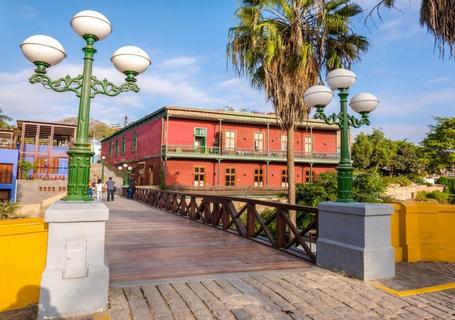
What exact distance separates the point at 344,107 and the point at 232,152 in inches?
917

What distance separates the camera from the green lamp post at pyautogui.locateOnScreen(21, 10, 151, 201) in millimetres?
3547

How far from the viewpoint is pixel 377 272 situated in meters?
4.37

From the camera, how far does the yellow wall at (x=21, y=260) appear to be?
10.7ft

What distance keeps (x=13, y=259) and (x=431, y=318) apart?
4510 mm

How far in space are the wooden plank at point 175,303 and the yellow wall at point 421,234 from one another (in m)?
4.03

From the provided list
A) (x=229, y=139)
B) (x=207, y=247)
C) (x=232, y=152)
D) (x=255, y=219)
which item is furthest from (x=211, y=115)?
(x=207, y=247)

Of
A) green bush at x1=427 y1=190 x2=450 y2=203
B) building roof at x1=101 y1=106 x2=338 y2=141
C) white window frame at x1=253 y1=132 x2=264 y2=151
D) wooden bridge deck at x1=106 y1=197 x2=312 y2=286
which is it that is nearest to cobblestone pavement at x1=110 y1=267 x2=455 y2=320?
wooden bridge deck at x1=106 y1=197 x2=312 y2=286

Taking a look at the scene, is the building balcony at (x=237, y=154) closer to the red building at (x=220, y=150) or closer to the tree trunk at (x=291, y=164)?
the red building at (x=220, y=150)

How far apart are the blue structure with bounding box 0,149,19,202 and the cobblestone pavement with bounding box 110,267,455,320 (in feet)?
75.6

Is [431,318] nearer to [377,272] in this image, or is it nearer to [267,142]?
[377,272]

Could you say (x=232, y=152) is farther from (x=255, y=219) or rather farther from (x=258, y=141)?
(x=255, y=219)

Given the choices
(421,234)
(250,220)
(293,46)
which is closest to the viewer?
(421,234)

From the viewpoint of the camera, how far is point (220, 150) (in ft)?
91.5

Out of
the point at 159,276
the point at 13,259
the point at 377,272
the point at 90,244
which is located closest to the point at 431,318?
the point at 377,272
